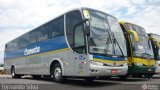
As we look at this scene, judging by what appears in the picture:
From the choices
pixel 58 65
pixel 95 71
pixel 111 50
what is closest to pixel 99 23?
pixel 111 50

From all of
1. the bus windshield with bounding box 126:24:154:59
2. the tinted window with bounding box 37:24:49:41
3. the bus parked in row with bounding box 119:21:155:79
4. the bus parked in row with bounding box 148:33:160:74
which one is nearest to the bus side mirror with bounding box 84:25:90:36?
the bus parked in row with bounding box 119:21:155:79

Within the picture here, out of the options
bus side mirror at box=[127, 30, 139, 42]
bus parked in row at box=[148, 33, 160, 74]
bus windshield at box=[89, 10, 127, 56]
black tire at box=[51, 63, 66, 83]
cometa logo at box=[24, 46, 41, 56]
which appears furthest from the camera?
bus parked in row at box=[148, 33, 160, 74]

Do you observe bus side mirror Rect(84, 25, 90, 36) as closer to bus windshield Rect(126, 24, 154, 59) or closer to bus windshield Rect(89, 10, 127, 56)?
bus windshield Rect(89, 10, 127, 56)

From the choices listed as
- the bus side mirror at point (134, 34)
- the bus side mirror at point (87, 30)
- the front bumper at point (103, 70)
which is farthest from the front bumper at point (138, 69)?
the bus side mirror at point (87, 30)

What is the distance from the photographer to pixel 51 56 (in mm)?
14203

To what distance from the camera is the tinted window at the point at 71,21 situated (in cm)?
1184

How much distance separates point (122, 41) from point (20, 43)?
1028 centimetres

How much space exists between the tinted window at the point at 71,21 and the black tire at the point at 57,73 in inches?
68.7

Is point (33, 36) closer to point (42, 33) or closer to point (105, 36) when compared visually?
point (42, 33)

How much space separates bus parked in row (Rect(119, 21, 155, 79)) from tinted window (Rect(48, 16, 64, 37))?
3.71m

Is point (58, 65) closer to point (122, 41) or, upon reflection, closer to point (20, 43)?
point (122, 41)

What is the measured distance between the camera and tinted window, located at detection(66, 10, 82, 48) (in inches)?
466

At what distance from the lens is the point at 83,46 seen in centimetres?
1106

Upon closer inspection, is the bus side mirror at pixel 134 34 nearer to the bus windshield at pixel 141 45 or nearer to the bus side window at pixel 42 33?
the bus windshield at pixel 141 45
